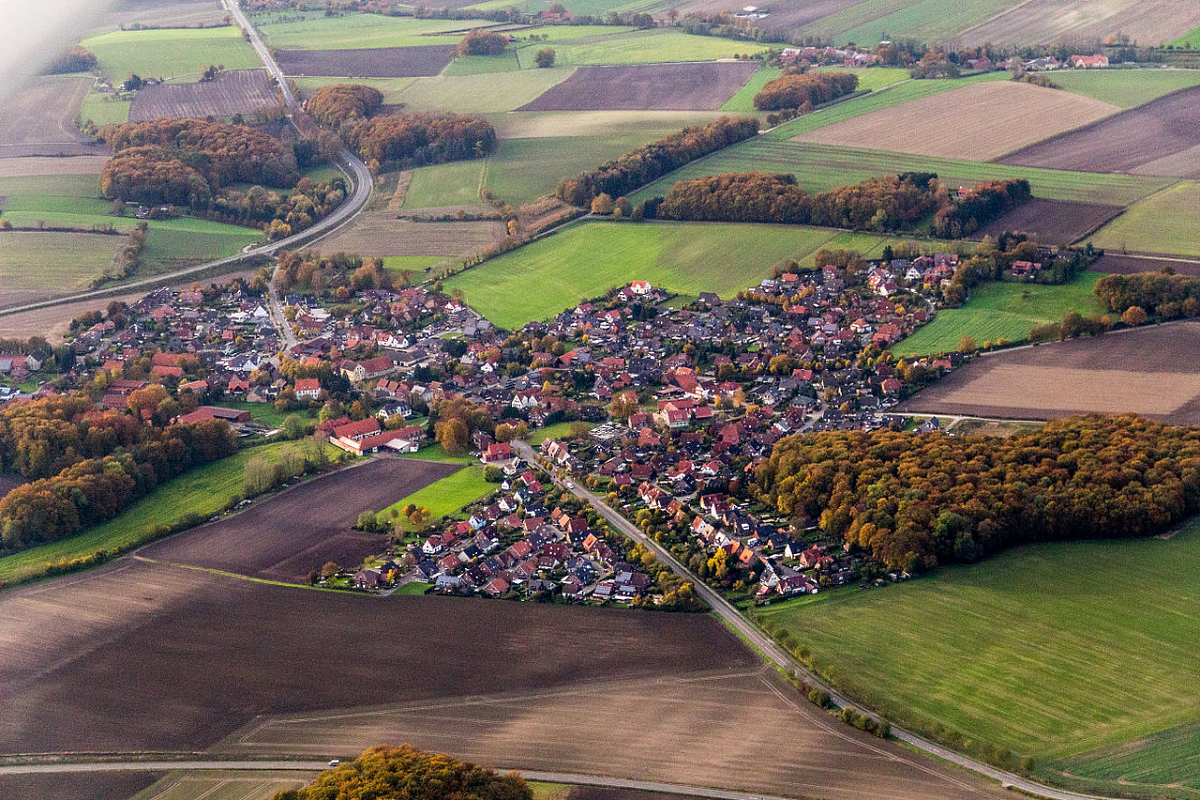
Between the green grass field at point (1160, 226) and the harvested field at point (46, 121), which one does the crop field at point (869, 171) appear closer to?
the green grass field at point (1160, 226)

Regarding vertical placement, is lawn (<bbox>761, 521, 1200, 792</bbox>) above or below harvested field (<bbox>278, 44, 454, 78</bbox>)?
below

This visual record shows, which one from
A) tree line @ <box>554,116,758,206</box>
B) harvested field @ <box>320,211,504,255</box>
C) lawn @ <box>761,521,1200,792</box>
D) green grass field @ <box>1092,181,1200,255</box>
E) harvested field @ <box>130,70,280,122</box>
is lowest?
lawn @ <box>761,521,1200,792</box>

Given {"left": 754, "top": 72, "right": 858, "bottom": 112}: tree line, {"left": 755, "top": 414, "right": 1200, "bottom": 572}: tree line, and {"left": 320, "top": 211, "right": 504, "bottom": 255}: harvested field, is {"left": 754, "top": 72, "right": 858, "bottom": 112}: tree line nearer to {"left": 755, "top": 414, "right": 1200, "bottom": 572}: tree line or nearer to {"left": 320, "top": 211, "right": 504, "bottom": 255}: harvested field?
{"left": 320, "top": 211, "right": 504, "bottom": 255}: harvested field

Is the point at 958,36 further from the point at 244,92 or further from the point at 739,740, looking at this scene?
the point at 739,740

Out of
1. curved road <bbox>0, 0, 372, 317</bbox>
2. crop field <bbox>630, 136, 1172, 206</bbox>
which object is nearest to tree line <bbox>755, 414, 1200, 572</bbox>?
crop field <bbox>630, 136, 1172, 206</bbox>

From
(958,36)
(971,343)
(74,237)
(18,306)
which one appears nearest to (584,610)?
(971,343)

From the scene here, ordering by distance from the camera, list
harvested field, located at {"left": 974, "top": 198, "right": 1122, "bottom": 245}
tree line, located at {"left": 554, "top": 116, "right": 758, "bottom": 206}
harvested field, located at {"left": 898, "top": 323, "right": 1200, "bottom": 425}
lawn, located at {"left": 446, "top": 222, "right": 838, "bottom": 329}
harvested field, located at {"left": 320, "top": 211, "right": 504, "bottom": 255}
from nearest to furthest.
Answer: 1. harvested field, located at {"left": 898, "top": 323, "right": 1200, "bottom": 425}
2. harvested field, located at {"left": 974, "top": 198, "right": 1122, "bottom": 245}
3. lawn, located at {"left": 446, "top": 222, "right": 838, "bottom": 329}
4. harvested field, located at {"left": 320, "top": 211, "right": 504, "bottom": 255}
5. tree line, located at {"left": 554, "top": 116, "right": 758, "bottom": 206}

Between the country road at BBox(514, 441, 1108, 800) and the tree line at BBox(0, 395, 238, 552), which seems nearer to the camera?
the country road at BBox(514, 441, 1108, 800)

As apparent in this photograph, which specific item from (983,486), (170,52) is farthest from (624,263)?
(170,52)
